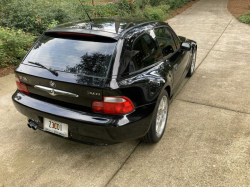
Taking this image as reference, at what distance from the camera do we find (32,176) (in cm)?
243

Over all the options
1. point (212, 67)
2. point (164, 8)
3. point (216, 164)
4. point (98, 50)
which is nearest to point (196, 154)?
point (216, 164)

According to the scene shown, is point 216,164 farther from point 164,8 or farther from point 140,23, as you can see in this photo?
point 164,8

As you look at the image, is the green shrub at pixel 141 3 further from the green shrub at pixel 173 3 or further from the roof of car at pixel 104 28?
the roof of car at pixel 104 28

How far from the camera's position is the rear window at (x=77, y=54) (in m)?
2.26

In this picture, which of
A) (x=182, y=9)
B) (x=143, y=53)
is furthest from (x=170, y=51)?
(x=182, y=9)

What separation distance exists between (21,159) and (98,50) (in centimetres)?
169

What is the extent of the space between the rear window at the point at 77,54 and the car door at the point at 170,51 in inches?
42.6

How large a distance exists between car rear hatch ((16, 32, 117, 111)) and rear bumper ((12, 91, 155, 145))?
93mm

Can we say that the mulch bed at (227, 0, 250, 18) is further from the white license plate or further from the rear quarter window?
the white license plate

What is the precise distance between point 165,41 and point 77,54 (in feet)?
5.14

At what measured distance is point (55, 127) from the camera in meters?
2.45

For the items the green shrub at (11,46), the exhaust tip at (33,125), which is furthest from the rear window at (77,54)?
the green shrub at (11,46)

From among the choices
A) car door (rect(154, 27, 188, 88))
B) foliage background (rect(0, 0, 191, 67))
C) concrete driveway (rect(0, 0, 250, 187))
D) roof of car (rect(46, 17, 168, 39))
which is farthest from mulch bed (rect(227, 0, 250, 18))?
roof of car (rect(46, 17, 168, 39))

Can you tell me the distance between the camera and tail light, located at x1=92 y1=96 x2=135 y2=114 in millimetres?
2164
